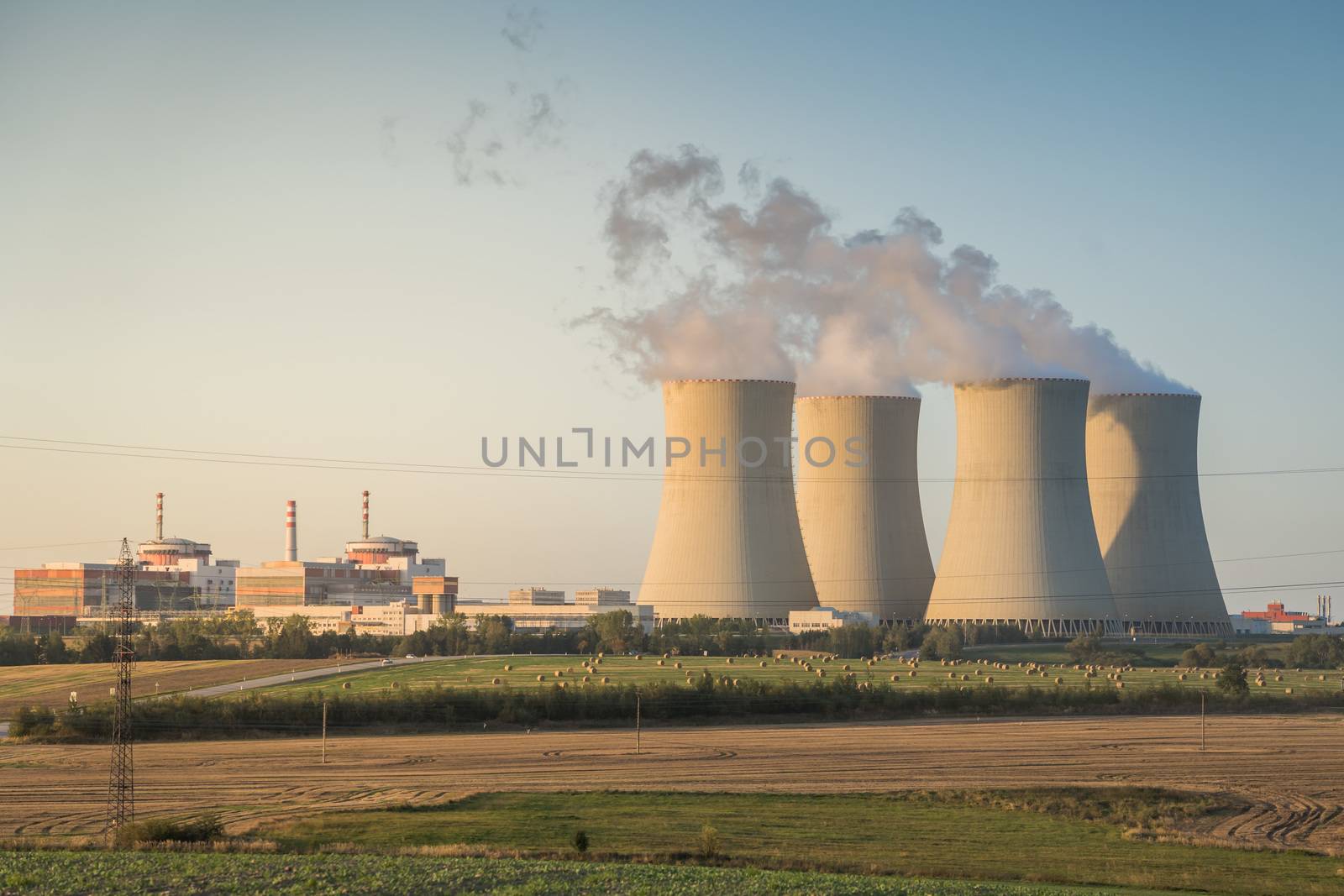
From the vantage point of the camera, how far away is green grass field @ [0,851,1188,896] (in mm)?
12484

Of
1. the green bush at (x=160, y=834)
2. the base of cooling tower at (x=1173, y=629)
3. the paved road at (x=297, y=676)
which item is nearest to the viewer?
the green bush at (x=160, y=834)

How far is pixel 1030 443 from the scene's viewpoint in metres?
43.6

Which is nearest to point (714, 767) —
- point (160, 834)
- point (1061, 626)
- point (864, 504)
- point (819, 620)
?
point (160, 834)

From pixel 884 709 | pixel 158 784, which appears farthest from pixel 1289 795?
pixel 158 784

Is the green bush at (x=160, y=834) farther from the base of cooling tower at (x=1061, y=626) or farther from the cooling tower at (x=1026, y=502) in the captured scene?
the base of cooling tower at (x=1061, y=626)

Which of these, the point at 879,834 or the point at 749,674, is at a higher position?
the point at 749,674

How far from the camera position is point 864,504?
48812 millimetres

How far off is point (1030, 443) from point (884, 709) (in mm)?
11419

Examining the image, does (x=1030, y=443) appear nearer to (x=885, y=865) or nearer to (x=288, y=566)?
(x=885, y=865)

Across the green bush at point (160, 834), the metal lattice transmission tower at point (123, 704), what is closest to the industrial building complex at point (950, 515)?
the metal lattice transmission tower at point (123, 704)

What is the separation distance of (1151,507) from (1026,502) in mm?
6506

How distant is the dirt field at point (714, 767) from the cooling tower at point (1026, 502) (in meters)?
10.1

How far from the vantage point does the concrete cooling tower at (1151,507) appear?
47.2m

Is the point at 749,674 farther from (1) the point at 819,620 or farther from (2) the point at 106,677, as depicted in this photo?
(2) the point at 106,677
